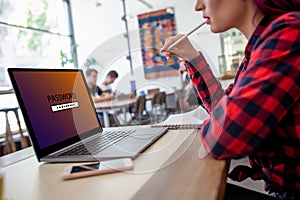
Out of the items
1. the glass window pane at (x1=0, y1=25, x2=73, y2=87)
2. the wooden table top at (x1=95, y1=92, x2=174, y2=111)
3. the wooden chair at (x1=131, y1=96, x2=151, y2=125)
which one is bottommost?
the wooden chair at (x1=131, y1=96, x2=151, y2=125)

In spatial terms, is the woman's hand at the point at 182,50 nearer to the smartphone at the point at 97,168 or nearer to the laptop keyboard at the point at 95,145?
the laptop keyboard at the point at 95,145

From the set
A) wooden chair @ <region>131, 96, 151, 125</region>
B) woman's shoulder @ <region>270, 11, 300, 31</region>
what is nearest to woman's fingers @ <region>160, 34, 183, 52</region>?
woman's shoulder @ <region>270, 11, 300, 31</region>

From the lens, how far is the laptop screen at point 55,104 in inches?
28.5

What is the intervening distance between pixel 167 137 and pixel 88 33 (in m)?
6.17

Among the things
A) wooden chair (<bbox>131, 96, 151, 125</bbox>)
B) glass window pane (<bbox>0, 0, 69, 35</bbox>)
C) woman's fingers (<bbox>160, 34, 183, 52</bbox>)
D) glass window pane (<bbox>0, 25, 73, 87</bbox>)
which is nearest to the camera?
woman's fingers (<bbox>160, 34, 183, 52</bbox>)

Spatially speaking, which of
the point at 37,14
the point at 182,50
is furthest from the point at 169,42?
the point at 37,14

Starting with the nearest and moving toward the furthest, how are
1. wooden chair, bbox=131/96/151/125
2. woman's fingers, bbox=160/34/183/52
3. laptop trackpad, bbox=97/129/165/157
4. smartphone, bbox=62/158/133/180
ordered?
smartphone, bbox=62/158/133/180
laptop trackpad, bbox=97/129/165/157
woman's fingers, bbox=160/34/183/52
wooden chair, bbox=131/96/151/125

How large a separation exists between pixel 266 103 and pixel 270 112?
2 centimetres

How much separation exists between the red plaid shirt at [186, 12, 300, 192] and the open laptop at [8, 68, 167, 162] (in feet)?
0.71

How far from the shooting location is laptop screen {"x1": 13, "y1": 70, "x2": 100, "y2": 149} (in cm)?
72

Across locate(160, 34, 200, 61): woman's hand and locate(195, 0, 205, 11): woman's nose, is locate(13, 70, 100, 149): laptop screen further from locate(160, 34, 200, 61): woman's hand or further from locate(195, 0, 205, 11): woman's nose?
locate(195, 0, 205, 11): woman's nose

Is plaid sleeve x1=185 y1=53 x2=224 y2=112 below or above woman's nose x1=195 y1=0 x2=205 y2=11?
below

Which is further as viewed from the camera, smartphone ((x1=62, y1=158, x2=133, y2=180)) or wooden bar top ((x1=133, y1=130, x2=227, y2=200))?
smartphone ((x1=62, y1=158, x2=133, y2=180))

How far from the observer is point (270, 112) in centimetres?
52
